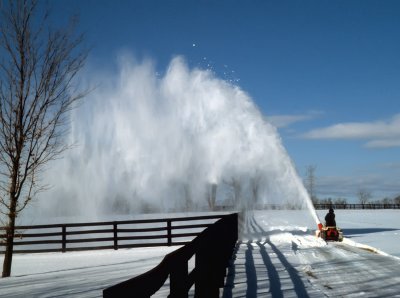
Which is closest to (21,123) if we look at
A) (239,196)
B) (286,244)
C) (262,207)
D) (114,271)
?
(114,271)

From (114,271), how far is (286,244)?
773 cm

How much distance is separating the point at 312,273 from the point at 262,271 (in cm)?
114

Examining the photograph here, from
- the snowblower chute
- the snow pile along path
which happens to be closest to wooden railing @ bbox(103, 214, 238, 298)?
the snow pile along path

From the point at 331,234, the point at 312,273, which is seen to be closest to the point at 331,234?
the point at 331,234

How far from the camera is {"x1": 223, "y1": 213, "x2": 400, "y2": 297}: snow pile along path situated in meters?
8.17

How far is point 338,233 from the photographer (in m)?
18.0

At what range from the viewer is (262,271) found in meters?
10.5

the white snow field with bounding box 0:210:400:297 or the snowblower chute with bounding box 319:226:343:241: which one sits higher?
the snowblower chute with bounding box 319:226:343:241

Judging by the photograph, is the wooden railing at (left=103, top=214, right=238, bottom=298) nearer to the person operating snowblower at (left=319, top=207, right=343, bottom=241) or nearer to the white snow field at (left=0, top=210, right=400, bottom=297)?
the white snow field at (left=0, top=210, right=400, bottom=297)

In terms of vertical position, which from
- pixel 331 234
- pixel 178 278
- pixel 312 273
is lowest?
pixel 312 273

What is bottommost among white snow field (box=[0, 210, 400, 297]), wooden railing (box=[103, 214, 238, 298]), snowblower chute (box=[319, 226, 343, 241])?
white snow field (box=[0, 210, 400, 297])

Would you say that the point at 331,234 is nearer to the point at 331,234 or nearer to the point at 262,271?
the point at 331,234

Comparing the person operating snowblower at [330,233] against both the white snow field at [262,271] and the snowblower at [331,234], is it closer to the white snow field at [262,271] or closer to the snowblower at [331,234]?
the snowblower at [331,234]

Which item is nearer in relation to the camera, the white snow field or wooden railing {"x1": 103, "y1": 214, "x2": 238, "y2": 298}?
wooden railing {"x1": 103, "y1": 214, "x2": 238, "y2": 298}
